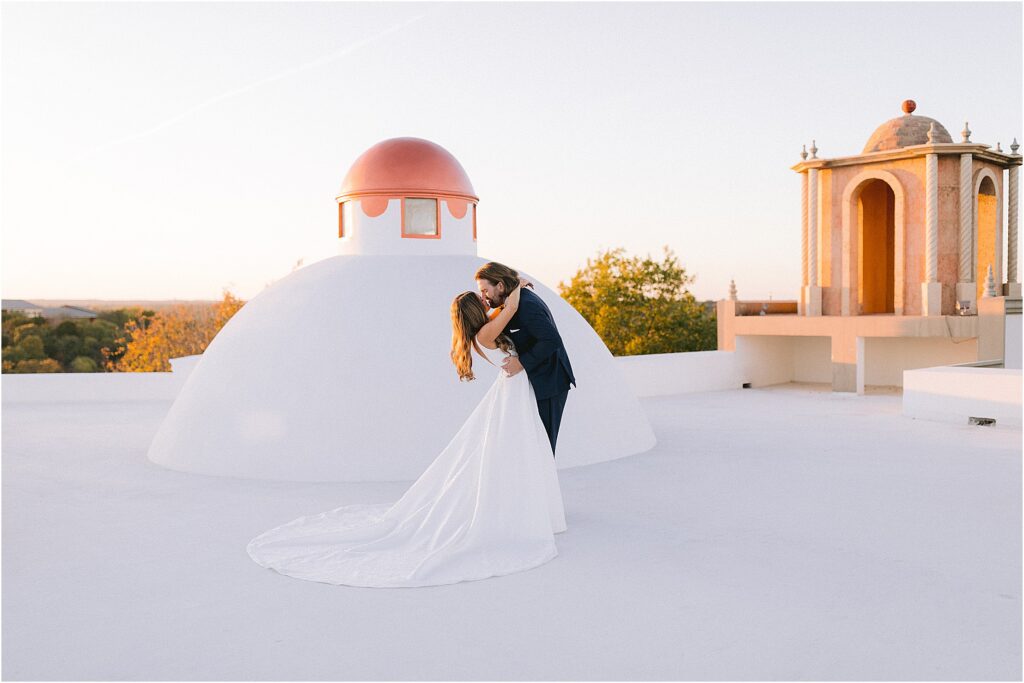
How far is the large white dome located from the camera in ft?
28.0

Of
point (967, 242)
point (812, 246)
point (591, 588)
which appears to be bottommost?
point (591, 588)

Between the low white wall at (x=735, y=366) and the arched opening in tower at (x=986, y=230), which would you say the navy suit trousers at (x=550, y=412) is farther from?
the arched opening in tower at (x=986, y=230)

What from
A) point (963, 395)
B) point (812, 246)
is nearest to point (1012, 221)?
point (812, 246)

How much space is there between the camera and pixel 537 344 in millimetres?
6156

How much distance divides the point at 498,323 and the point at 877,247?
17.3m

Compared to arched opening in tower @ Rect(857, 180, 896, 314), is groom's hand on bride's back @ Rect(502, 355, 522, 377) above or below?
below

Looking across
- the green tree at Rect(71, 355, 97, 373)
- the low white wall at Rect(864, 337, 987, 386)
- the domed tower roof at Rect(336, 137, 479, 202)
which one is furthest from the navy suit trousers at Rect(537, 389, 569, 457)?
the green tree at Rect(71, 355, 97, 373)

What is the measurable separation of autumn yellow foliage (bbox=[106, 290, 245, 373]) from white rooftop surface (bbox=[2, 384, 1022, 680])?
3994 centimetres

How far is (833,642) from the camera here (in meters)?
4.30

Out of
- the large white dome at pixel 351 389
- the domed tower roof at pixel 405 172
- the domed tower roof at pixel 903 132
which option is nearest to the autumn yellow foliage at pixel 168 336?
the domed tower roof at pixel 903 132

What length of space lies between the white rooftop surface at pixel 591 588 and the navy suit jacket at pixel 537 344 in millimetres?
1178

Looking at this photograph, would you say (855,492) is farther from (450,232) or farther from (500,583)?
(450,232)

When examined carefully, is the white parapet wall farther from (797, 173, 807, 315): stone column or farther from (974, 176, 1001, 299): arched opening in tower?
(974, 176, 1001, 299): arched opening in tower

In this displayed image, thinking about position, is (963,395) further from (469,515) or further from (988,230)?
(469,515)
